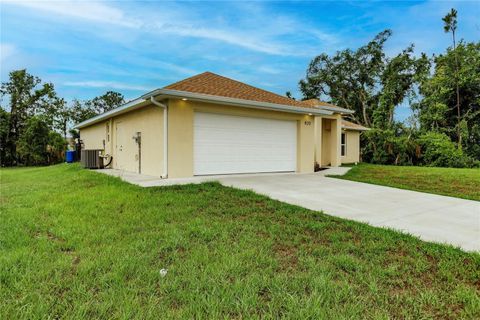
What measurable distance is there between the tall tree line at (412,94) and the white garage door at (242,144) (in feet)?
36.4

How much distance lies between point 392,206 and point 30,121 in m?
27.0

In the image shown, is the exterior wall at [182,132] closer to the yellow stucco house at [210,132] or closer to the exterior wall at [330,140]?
the yellow stucco house at [210,132]

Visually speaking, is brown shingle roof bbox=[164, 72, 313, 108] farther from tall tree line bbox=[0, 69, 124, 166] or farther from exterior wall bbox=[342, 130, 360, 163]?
tall tree line bbox=[0, 69, 124, 166]

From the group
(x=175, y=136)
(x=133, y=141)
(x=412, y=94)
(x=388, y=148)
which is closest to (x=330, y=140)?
(x=388, y=148)

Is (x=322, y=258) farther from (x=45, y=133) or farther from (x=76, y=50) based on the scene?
(x=45, y=133)

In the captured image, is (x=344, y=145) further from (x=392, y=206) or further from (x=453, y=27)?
(x=392, y=206)

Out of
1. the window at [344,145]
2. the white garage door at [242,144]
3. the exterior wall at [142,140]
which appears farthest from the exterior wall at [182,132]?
the window at [344,145]

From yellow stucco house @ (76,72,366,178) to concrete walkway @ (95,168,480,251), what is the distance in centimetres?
130

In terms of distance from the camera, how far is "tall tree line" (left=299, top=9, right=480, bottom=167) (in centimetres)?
1793

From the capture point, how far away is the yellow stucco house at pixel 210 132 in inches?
325

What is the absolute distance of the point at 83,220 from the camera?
4168 mm

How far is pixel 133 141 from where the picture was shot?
35.6 feet

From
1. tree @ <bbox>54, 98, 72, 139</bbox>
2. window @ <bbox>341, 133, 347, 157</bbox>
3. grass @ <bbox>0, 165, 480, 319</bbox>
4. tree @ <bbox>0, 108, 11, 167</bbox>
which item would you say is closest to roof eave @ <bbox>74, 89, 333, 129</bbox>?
grass @ <bbox>0, 165, 480, 319</bbox>

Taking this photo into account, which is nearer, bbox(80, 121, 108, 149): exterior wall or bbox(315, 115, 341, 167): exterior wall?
bbox(315, 115, 341, 167): exterior wall
